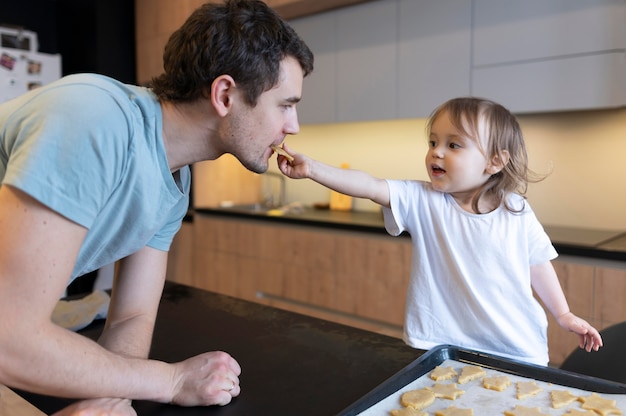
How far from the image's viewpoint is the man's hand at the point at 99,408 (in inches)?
30.4

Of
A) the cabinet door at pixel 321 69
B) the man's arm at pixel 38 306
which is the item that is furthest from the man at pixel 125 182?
the cabinet door at pixel 321 69

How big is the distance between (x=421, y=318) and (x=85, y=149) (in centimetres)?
91

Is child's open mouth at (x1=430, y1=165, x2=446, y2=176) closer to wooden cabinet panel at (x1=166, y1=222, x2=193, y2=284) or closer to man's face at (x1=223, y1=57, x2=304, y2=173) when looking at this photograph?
man's face at (x1=223, y1=57, x2=304, y2=173)

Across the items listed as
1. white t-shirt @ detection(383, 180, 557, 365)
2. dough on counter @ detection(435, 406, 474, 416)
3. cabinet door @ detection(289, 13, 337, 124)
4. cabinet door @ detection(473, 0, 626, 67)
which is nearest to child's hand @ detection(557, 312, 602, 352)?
white t-shirt @ detection(383, 180, 557, 365)

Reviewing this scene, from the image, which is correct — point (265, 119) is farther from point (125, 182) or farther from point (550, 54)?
point (550, 54)

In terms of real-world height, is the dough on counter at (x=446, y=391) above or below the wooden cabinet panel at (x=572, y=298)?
above

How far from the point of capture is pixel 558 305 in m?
1.30

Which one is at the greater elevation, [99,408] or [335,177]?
[335,177]

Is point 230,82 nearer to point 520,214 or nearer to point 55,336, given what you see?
point 55,336

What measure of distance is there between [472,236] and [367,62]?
1870 mm

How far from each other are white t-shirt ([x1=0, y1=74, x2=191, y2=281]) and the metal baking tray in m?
0.49

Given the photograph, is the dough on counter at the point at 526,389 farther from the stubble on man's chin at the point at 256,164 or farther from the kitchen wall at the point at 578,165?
the kitchen wall at the point at 578,165

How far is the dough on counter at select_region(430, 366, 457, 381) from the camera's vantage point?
0.93 metres

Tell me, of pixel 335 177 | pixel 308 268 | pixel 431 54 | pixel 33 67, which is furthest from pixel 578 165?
pixel 33 67
